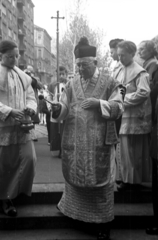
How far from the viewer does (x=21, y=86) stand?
3789mm

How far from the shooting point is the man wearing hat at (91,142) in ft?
11.1

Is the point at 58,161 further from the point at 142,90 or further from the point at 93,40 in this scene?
the point at 93,40

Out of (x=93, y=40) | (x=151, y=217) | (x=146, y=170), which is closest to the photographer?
(x=151, y=217)

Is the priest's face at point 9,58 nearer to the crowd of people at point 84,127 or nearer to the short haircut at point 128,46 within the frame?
the crowd of people at point 84,127

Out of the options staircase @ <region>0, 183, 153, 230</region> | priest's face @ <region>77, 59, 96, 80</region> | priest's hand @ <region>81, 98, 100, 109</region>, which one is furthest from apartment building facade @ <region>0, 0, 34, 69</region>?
priest's hand @ <region>81, 98, 100, 109</region>

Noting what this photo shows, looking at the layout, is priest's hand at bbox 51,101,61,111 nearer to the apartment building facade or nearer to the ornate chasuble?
the ornate chasuble

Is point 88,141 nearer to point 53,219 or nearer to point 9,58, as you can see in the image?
point 53,219

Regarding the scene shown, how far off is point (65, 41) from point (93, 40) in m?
2.32

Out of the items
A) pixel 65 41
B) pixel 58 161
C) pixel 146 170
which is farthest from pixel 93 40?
pixel 146 170

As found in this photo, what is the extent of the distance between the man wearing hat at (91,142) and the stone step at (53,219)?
0.30m

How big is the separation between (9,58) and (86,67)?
894 mm

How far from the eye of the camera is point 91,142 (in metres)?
3.39

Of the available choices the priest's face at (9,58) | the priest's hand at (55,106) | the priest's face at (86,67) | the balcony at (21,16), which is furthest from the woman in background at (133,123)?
the balcony at (21,16)

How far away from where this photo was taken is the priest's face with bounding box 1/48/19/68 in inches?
143
